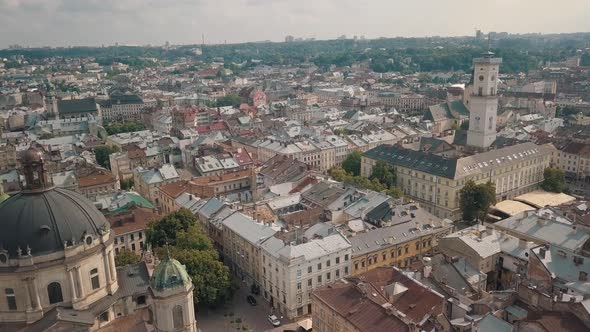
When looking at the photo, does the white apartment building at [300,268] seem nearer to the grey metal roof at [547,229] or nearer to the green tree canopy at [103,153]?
the grey metal roof at [547,229]

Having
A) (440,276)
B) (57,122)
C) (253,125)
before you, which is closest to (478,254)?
(440,276)

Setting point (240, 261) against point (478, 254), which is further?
point (240, 261)

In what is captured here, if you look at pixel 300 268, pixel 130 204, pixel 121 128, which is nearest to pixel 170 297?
pixel 300 268

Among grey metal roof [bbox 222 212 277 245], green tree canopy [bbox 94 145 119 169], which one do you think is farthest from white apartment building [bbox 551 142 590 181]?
green tree canopy [bbox 94 145 119 169]

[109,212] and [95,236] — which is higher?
[95,236]

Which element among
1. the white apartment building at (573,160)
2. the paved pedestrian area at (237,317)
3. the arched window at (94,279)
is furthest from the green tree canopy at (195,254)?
the white apartment building at (573,160)

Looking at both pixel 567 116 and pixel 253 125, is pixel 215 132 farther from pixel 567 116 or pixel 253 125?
pixel 567 116
